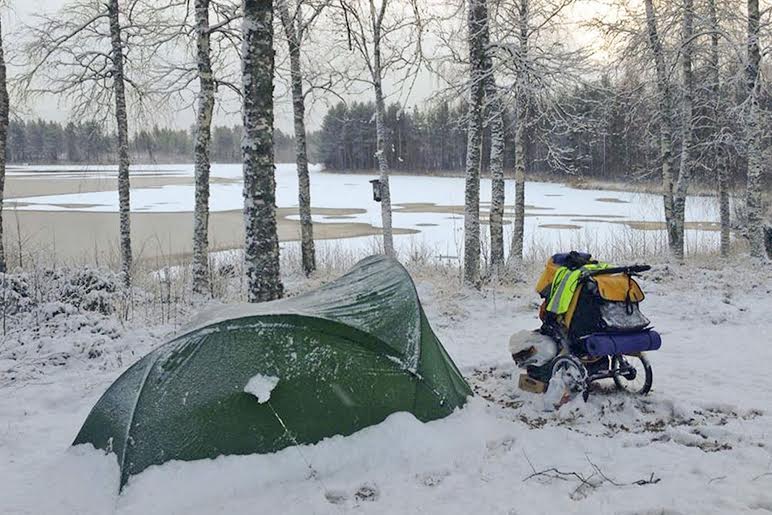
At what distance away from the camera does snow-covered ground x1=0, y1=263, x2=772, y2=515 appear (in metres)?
3.20

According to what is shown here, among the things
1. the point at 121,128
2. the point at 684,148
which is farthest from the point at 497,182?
the point at 121,128

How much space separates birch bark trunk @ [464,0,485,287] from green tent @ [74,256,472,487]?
5.42 metres

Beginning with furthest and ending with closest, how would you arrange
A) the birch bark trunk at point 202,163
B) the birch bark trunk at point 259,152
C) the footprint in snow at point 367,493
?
the birch bark trunk at point 202,163, the birch bark trunk at point 259,152, the footprint in snow at point 367,493

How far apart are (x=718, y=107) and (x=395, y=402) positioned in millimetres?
14351

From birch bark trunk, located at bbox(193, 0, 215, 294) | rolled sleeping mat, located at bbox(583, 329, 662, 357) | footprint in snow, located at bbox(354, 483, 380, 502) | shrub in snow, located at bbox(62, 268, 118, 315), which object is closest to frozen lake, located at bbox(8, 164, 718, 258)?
birch bark trunk, located at bbox(193, 0, 215, 294)

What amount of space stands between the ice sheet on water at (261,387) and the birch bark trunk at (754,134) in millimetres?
11812

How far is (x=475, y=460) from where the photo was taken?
3.74 metres

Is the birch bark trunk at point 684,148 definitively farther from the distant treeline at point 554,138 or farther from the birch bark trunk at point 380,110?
the birch bark trunk at point 380,110

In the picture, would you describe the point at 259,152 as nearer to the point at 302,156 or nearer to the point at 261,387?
the point at 261,387

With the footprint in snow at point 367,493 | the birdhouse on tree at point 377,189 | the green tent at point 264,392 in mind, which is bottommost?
the footprint in snow at point 367,493

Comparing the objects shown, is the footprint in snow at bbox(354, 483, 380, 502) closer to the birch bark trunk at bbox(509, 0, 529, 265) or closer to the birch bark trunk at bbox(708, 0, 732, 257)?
the birch bark trunk at bbox(509, 0, 529, 265)

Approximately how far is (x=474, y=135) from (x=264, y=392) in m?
6.85

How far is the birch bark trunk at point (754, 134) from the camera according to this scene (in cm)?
1121

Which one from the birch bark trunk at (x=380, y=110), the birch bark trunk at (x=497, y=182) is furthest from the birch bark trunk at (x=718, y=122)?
the birch bark trunk at (x=380, y=110)
